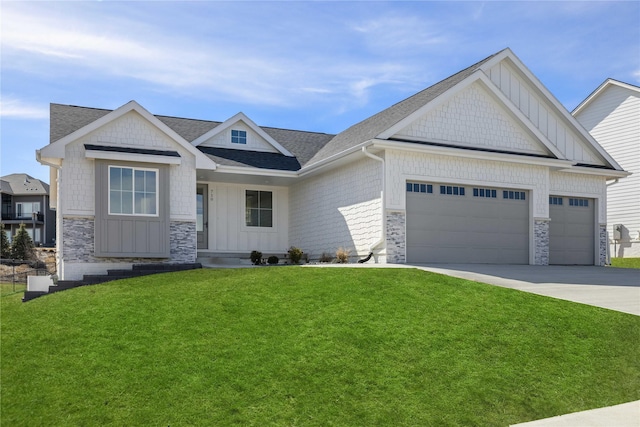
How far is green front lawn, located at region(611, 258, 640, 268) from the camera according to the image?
2536 cm

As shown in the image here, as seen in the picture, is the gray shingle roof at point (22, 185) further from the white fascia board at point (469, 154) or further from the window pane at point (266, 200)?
the white fascia board at point (469, 154)

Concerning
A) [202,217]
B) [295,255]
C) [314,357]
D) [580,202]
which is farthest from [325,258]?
[314,357]

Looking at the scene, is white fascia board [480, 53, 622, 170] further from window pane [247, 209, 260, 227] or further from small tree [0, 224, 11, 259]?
small tree [0, 224, 11, 259]

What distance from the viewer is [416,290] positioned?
12.1 m

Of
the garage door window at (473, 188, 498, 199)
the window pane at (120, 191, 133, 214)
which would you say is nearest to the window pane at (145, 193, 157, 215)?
the window pane at (120, 191, 133, 214)

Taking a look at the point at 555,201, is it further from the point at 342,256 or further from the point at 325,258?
the point at 325,258

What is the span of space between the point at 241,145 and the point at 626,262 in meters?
16.8

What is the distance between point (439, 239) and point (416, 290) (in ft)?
20.2

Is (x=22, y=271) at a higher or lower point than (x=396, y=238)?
lower

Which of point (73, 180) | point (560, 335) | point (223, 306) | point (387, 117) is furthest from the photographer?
point (387, 117)

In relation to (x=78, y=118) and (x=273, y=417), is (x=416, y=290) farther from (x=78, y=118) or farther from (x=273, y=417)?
(x=78, y=118)

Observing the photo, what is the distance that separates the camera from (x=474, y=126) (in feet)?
63.0

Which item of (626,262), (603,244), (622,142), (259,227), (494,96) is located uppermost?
(494,96)

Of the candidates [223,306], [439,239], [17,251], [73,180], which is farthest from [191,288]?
[17,251]
